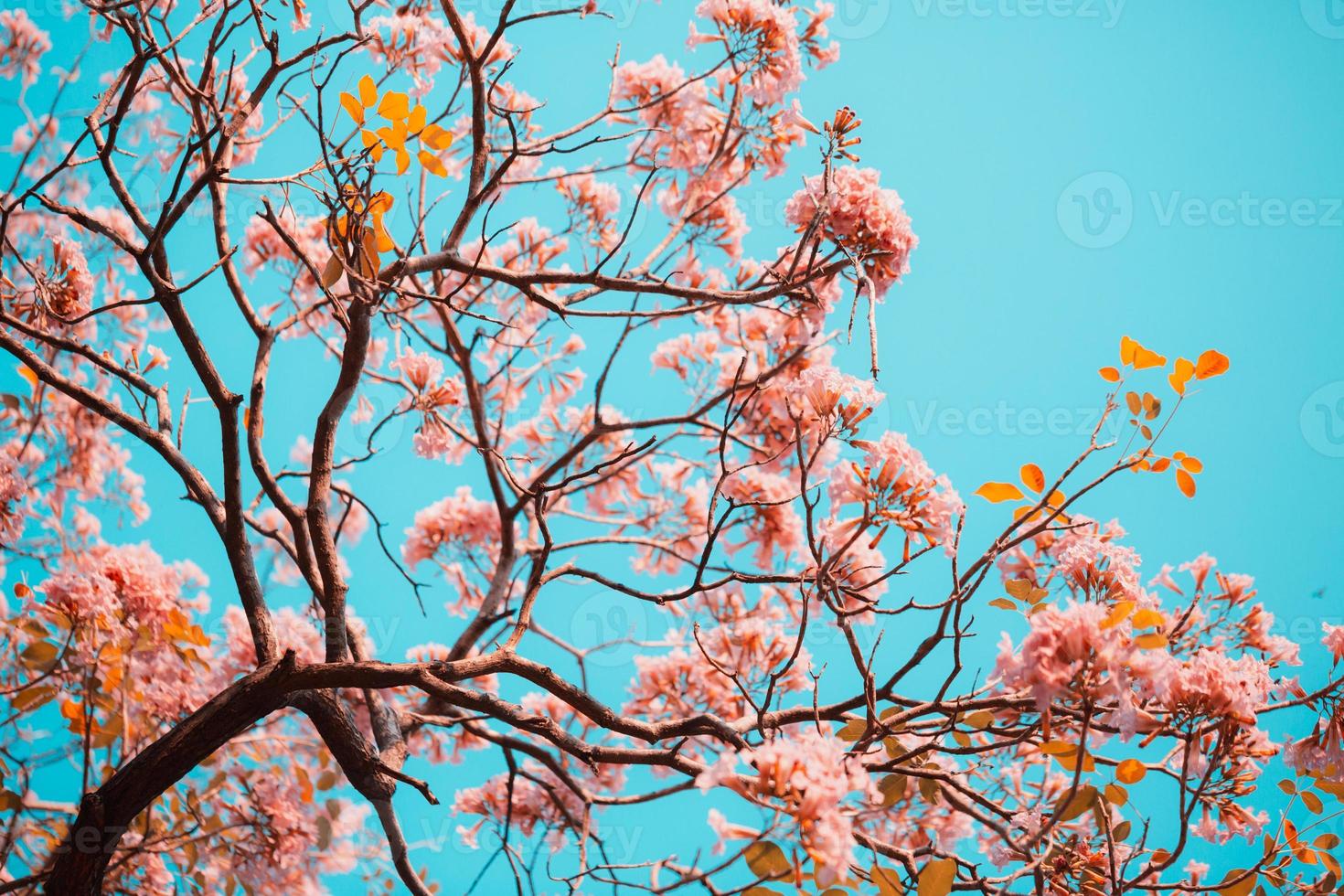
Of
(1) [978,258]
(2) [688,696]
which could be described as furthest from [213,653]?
(1) [978,258]

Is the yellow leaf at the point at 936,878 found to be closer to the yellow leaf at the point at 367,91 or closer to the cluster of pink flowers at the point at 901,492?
the cluster of pink flowers at the point at 901,492

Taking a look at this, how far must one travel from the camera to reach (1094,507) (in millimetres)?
4664

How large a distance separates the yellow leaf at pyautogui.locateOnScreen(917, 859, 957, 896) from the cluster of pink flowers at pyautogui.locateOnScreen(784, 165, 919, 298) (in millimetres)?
951

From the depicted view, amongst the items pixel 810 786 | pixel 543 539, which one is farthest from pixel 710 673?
pixel 810 786

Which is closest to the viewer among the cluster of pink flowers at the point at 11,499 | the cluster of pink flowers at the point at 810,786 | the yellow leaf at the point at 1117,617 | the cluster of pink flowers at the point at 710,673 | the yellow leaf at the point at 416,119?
the cluster of pink flowers at the point at 810,786

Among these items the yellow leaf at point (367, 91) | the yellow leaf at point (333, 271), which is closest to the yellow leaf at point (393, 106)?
the yellow leaf at point (367, 91)

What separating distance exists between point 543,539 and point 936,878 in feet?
2.69

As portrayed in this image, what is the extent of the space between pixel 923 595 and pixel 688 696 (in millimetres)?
2640

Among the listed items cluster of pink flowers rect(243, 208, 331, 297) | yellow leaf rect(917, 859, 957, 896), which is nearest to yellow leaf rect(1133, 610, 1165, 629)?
yellow leaf rect(917, 859, 957, 896)

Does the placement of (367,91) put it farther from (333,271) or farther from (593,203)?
(593,203)

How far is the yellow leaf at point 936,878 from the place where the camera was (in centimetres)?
110

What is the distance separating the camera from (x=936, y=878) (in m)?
1.10

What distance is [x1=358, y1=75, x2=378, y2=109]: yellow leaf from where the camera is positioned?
1.18 m

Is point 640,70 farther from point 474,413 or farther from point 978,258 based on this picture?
point 978,258
